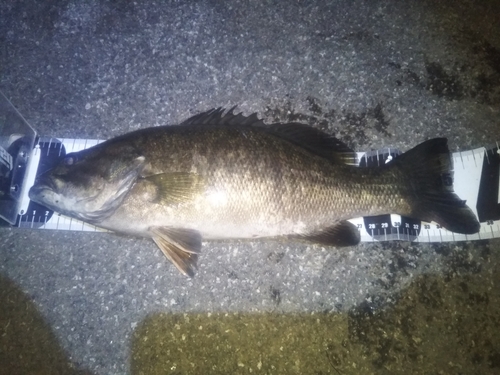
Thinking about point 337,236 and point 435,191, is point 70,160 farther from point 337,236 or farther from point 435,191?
point 435,191

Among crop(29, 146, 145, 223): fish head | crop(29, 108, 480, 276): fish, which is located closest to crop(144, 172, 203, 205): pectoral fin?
crop(29, 108, 480, 276): fish

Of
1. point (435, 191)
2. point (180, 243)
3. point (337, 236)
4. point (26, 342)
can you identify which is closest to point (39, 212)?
point (26, 342)

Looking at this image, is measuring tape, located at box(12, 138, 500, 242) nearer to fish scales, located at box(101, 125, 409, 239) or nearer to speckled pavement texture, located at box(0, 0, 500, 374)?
speckled pavement texture, located at box(0, 0, 500, 374)

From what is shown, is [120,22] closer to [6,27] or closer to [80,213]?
[6,27]

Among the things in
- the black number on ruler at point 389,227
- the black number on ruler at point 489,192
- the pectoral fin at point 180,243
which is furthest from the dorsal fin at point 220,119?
the black number on ruler at point 489,192

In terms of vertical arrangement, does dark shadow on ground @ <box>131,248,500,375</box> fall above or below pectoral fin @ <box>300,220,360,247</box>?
below
